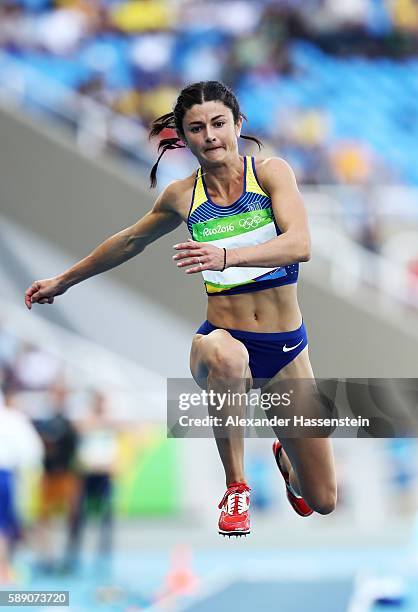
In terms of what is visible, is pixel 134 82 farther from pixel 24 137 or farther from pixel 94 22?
pixel 24 137

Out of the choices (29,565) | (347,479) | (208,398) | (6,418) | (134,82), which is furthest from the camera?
(134,82)

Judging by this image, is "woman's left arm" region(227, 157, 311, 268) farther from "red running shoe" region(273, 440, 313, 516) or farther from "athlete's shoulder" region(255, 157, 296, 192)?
"red running shoe" region(273, 440, 313, 516)

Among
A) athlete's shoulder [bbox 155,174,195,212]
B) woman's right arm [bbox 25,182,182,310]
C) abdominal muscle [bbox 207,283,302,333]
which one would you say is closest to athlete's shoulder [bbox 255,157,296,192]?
athlete's shoulder [bbox 155,174,195,212]

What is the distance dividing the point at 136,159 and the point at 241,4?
17.1ft

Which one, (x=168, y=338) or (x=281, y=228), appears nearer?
(x=281, y=228)

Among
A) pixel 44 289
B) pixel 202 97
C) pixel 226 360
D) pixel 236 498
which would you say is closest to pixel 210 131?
pixel 202 97

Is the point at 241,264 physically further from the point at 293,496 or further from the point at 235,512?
the point at 293,496

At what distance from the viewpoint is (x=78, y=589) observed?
11438 millimetres

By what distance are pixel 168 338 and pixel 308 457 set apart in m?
7.76

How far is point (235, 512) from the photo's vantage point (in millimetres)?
5285

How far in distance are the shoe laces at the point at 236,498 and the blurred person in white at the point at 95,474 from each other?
275 inches

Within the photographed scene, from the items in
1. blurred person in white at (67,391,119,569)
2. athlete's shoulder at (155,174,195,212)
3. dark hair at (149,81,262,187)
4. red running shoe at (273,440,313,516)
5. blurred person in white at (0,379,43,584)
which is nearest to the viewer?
dark hair at (149,81,262,187)

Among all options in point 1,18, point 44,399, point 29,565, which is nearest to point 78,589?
point 29,565

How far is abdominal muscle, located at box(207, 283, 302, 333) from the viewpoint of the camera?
5.50 metres
